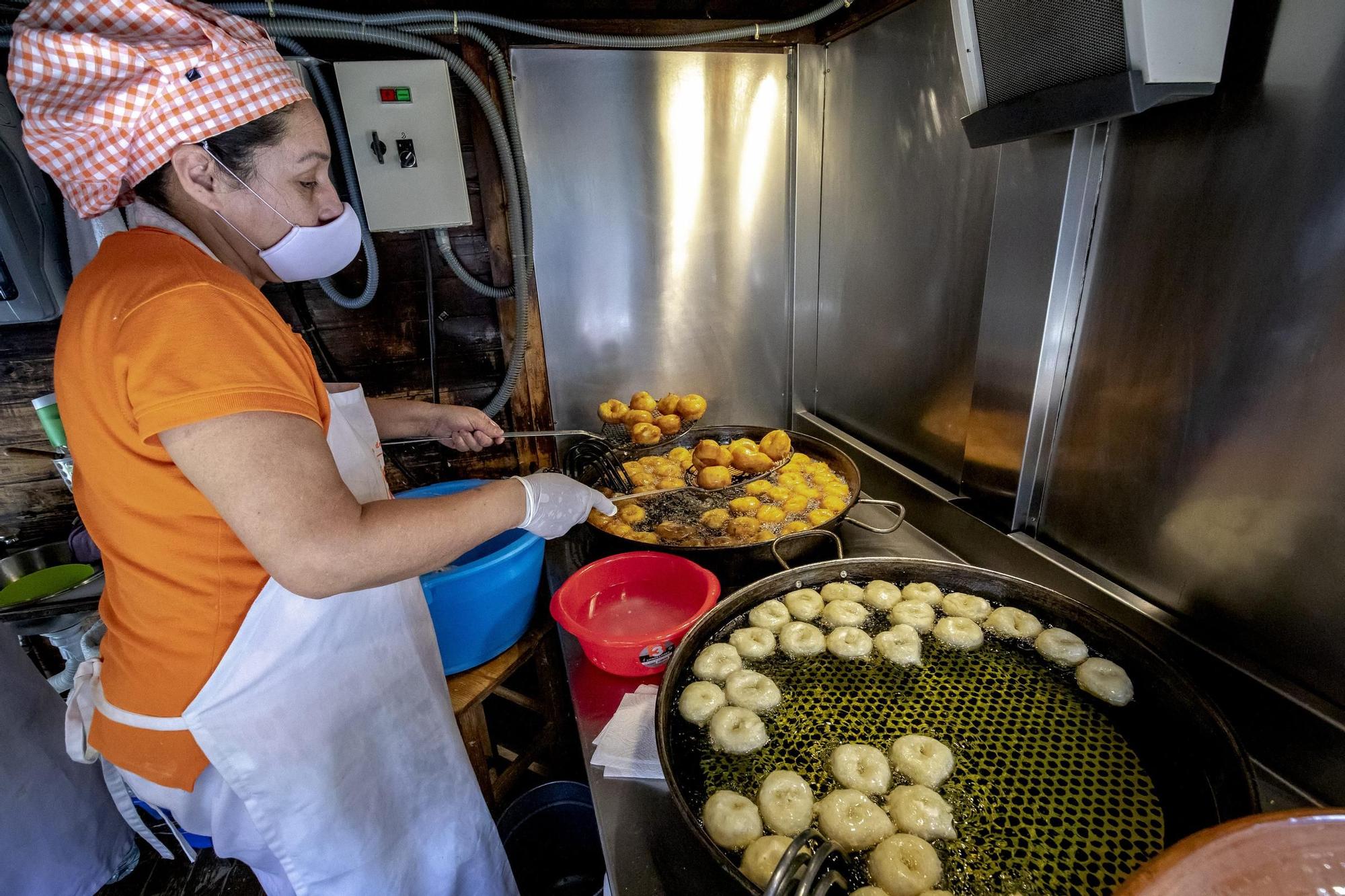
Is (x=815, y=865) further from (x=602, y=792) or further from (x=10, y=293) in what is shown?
(x=10, y=293)

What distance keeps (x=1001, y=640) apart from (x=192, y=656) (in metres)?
1.86

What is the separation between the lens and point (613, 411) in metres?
2.94

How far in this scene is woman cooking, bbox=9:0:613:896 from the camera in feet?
3.41

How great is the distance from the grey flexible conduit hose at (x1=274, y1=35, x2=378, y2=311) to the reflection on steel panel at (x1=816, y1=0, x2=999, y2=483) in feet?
6.78

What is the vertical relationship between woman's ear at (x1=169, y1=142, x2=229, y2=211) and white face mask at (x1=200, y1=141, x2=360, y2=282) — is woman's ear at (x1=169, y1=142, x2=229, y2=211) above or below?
above

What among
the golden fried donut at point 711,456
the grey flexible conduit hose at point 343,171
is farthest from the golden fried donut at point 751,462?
the grey flexible conduit hose at point 343,171

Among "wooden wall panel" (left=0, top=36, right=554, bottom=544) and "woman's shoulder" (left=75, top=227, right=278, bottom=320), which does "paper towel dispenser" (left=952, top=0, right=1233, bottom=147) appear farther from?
"wooden wall panel" (left=0, top=36, right=554, bottom=544)

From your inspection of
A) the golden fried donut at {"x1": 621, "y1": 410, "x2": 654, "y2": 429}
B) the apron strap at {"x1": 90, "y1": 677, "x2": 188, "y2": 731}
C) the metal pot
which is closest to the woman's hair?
the apron strap at {"x1": 90, "y1": 677, "x2": 188, "y2": 731}

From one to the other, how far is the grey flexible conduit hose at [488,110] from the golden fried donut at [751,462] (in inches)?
47.2

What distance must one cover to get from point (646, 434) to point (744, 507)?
0.62m

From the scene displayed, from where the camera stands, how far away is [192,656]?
1306 mm

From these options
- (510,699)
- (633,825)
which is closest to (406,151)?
(510,699)

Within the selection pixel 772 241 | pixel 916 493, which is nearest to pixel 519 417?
pixel 772 241

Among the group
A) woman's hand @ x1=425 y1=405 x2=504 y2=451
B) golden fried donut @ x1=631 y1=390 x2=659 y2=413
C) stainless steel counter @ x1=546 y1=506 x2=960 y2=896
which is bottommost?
stainless steel counter @ x1=546 y1=506 x2=960 y2=896
